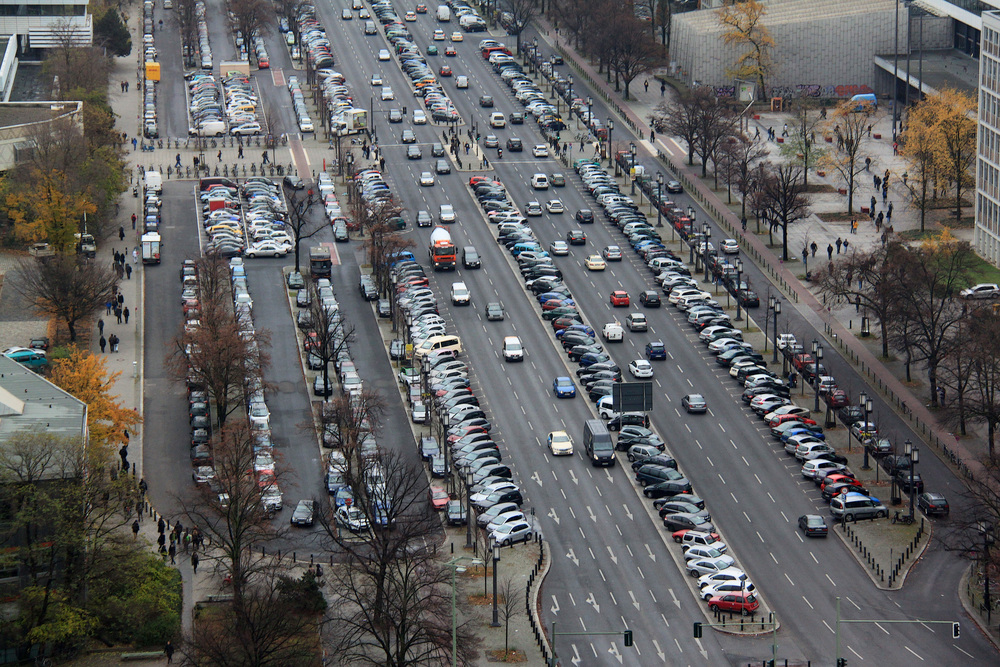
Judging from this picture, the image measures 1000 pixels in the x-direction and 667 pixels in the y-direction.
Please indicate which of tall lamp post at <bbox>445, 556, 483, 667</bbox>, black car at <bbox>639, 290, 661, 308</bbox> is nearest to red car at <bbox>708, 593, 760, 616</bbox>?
tall lamp post at <bbox>445, 556, 483, 667</bbox>

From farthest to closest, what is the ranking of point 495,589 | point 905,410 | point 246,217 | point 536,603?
point 246,217 < point 905,410 < point 536,603 < point 495,589

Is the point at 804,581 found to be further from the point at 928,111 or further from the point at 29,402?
the point at 928,111

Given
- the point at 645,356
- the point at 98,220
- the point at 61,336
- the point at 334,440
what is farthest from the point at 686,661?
the point at 98,220

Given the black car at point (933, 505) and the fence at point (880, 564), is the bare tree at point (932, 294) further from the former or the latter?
the fence at point (880, 564)

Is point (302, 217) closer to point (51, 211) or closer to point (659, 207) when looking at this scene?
point (51, 211)

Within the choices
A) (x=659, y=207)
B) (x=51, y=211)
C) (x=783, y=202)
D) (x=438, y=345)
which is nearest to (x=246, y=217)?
(x=51, y=211)
